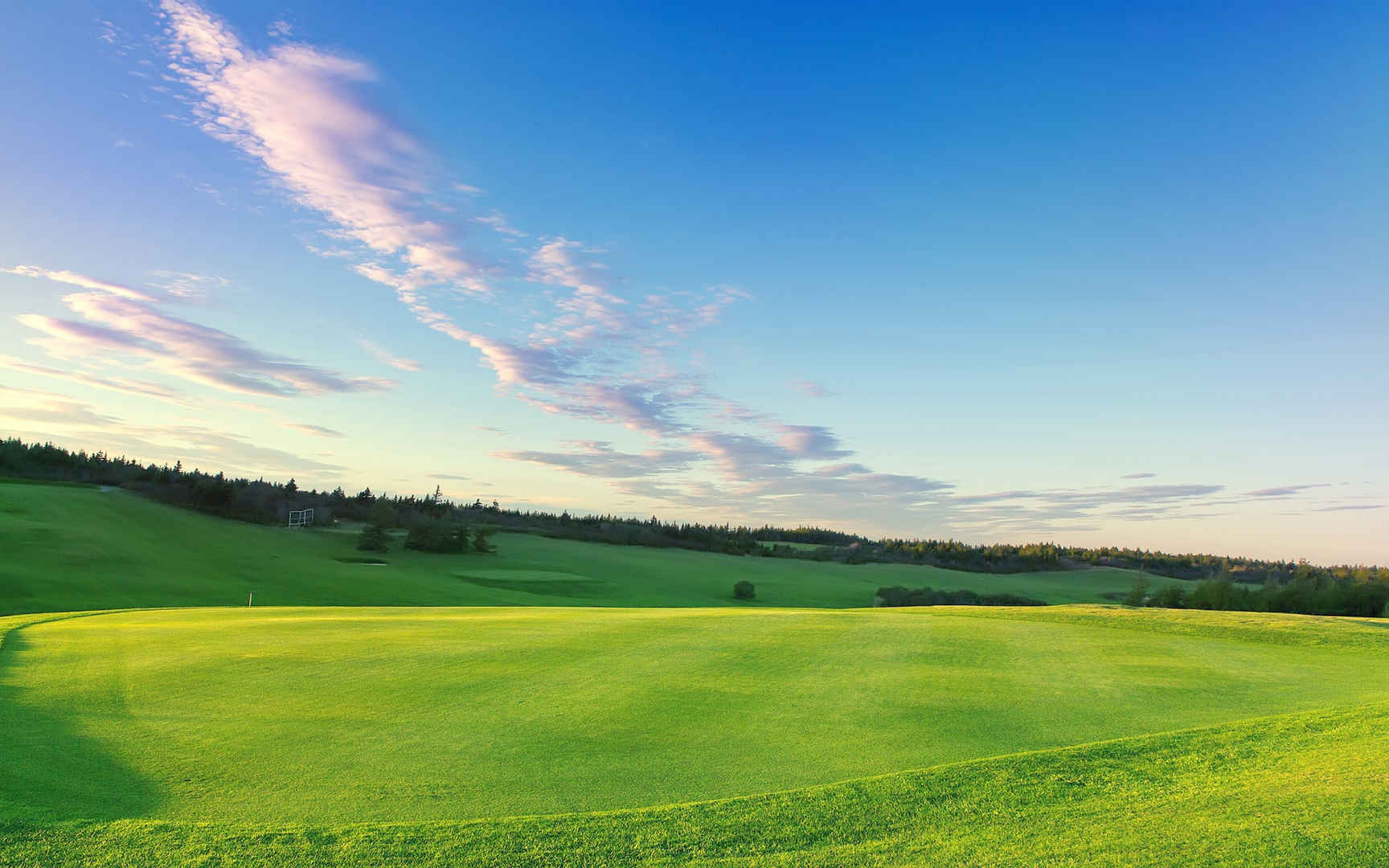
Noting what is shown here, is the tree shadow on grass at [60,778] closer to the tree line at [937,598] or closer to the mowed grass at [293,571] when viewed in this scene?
the mowed grass at [293,571]

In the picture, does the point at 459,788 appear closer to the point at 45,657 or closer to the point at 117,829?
the point at 117,829

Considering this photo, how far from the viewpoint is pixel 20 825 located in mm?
5051

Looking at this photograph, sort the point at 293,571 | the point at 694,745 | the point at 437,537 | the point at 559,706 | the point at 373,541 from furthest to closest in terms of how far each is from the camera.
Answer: the point at 437,537
the point at 373,541
the point at 293,571
the point at 559,706
the point at 694,745

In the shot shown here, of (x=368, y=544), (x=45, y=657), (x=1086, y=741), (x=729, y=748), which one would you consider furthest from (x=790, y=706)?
(x=368, y=544)

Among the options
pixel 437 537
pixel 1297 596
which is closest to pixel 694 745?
pixel 1297 596

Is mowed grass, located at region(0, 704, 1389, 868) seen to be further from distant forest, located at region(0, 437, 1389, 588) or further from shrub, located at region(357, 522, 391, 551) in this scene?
shrub, located at region(357, 522, 391, 551)

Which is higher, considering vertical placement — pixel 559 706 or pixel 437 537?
pixel 437 537

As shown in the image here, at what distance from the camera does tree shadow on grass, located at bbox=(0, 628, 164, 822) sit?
17.3 feet

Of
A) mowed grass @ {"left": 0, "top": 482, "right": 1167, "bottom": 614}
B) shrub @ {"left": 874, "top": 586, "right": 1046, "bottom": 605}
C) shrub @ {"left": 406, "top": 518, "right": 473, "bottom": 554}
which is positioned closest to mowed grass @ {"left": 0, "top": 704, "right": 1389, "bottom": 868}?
mowed grass @ {"left": 0, "top": 482, "right": 1167, "bottom": 614}

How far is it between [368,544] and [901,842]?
57.5m

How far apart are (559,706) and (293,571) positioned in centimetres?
4028

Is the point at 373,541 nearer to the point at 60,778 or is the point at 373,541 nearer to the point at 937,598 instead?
the point at 937,598

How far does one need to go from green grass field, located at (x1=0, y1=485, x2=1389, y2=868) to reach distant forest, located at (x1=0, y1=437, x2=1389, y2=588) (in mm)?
28189

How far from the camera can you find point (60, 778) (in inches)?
231
